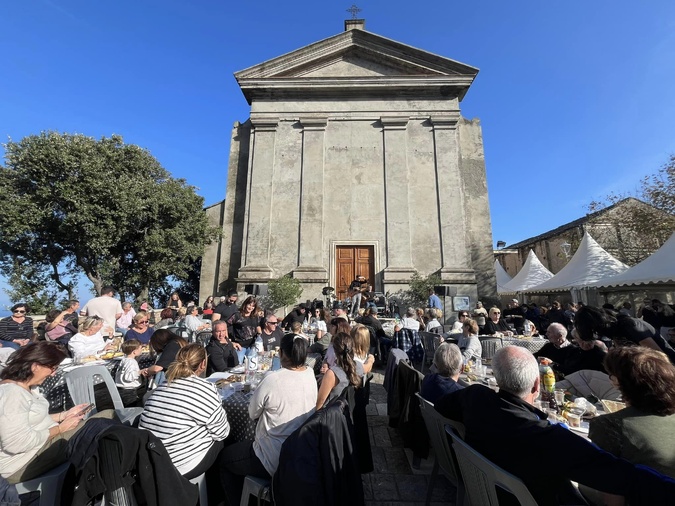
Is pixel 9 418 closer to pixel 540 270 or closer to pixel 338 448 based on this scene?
pixel 338 448

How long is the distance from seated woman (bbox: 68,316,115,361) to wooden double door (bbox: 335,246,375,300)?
10.2 metres

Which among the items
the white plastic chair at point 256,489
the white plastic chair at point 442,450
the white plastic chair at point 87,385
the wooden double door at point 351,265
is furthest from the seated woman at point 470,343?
the wooden double door at point 351,265

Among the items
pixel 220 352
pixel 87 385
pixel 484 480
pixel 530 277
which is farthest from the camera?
pixel 530 277

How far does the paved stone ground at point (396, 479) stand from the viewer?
302cm

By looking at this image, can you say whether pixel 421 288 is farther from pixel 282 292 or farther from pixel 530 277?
pixel 530 277

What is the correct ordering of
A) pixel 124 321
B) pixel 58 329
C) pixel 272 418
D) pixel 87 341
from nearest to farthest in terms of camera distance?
pixel 272 418 < pixel 87 341 < pixel 58 329 < pixel 124 321

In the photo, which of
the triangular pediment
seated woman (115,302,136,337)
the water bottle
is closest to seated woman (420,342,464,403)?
the water bottle

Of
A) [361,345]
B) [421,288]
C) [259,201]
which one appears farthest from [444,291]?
[361,345]

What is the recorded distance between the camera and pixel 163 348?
4344 mm

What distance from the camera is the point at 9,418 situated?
224 cm

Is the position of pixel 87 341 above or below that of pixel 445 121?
below

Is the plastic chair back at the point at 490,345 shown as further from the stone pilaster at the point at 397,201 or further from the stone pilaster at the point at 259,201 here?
the stone pilaster at the point at 259,201

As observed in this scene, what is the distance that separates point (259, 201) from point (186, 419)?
13.7m

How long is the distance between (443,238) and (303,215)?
663 centimetres
